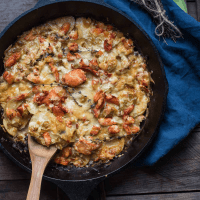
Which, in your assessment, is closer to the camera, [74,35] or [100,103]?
[100,103]

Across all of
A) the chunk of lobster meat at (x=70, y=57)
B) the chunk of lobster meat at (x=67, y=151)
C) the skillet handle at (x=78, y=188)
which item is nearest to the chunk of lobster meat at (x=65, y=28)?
the chunk of lobster meat at (x=70, y=57)

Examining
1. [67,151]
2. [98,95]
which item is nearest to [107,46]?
[98,95]

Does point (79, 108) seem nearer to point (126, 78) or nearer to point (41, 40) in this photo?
point (126, 78)

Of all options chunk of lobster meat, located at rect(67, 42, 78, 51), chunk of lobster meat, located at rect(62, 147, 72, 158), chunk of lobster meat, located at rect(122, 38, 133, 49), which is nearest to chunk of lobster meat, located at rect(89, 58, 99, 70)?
chunk of lobster meat, located at rect(67, 42, 78, 51)

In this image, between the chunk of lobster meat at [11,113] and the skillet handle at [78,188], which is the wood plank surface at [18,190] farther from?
the chunk of lobster meat at [11,113]

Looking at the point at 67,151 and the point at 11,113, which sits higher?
the point at 11,113

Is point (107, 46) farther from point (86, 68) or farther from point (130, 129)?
point (130, 129)
